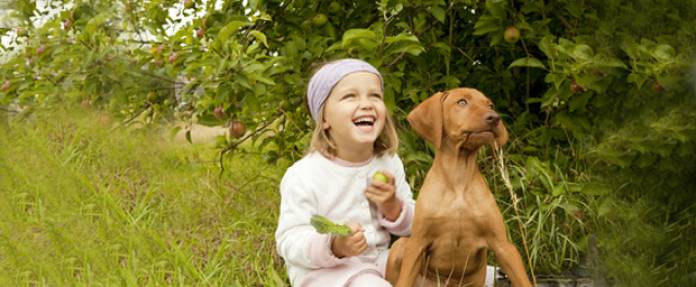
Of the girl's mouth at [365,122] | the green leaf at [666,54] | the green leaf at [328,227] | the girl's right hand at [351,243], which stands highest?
the green leaf at [666,54]

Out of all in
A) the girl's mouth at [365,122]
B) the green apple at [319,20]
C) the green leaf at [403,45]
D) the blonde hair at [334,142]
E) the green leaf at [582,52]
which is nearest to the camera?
the girl's mouth at [365,122]

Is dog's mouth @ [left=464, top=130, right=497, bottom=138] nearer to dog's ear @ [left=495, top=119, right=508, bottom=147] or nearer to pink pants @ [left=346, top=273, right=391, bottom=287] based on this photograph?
dog's ear @ [left=495, top=119, right=508, bottom=147]

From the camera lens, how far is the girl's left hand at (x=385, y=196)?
2.51 meters

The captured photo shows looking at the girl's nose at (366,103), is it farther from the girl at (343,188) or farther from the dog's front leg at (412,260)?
the dog's front leg at (412,260)

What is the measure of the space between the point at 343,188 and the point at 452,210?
37cm

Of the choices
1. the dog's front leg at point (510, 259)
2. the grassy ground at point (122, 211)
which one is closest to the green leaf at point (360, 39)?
the grassy ground at point (122, 211)

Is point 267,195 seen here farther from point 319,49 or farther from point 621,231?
point 621,231

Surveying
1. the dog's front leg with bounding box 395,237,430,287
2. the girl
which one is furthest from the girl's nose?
the dog's front leg with bounding box 395,237,430,287

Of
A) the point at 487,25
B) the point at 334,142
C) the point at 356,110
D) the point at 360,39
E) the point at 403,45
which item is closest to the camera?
the point at 356,110

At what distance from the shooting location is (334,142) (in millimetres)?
2607

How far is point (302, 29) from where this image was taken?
3.95 m

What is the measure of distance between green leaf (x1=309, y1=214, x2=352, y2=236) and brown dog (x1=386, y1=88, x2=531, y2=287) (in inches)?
8.1

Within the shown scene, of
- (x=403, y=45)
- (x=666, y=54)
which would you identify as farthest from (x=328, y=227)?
(x=403, y=45)

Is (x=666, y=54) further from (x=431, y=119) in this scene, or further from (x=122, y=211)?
(x=122, y=211)
